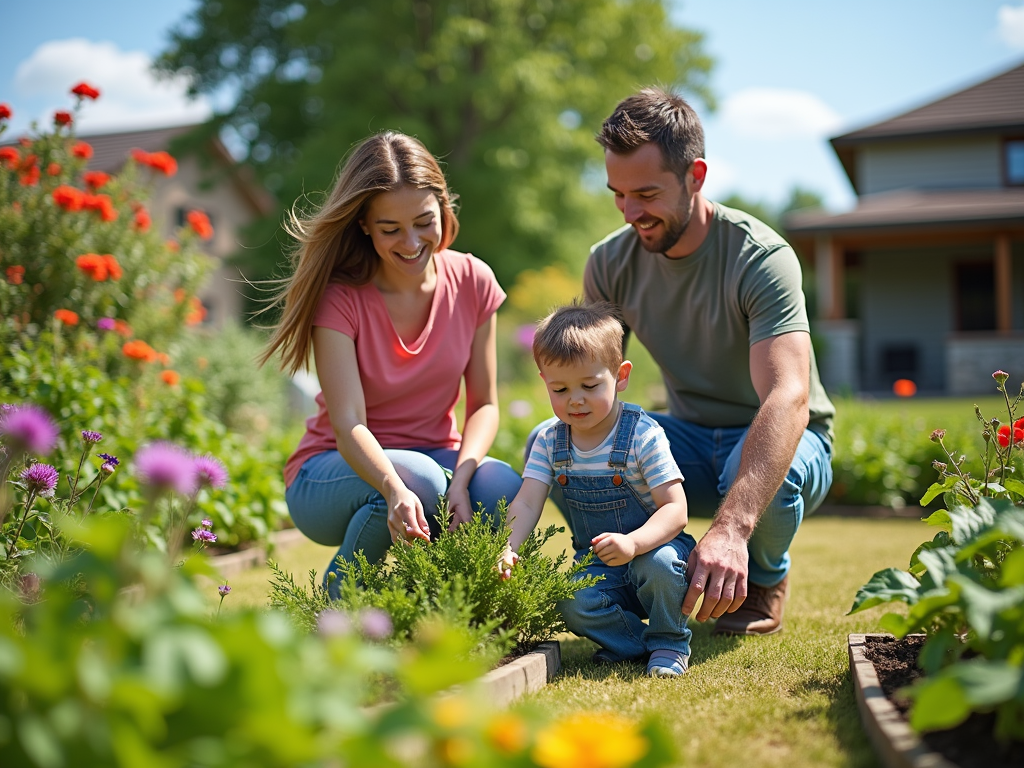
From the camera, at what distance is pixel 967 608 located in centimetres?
150

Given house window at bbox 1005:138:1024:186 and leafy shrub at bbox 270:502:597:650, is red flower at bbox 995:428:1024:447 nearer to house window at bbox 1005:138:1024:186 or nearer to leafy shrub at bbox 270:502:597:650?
leafy shrub at bbox 270:502:597:650

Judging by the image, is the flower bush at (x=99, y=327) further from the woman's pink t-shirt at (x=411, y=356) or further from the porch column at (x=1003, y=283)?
the porch column at (x=1003, y=283)

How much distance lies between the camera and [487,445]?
3201mm

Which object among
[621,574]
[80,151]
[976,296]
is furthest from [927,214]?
[621,574]

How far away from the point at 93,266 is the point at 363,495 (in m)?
2.60

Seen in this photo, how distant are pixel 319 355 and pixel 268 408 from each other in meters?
7.07

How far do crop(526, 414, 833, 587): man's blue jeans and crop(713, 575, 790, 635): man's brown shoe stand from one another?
0.04m

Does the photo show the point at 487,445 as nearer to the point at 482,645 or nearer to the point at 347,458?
the point at 347,458

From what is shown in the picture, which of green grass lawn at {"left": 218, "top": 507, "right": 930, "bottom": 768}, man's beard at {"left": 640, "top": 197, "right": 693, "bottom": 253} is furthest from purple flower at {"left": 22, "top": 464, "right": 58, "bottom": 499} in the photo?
man's beard at {"left": 640, "top": 197, "right": 693, "bottom": 253}

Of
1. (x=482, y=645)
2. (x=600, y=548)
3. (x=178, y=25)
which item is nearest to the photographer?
(x=482, y=645)

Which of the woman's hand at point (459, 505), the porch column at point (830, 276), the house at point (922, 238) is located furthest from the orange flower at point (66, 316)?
the porch column at point (830, 276)

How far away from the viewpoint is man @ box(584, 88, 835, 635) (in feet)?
9.14

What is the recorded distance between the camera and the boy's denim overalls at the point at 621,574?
256 centimetres

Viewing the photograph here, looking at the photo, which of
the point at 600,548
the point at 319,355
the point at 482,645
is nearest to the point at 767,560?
the point at 600,548
